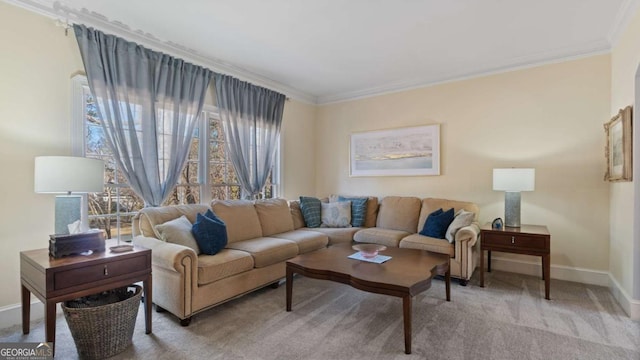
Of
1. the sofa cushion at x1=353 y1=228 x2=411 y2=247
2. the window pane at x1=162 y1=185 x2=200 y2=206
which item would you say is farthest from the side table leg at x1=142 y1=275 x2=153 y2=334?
the sofa cushion at x1=353 y1=228 x2=411 y2=247

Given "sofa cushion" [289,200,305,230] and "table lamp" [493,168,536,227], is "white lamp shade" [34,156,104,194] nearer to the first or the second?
"sofa cushion" [289,200,305,230]

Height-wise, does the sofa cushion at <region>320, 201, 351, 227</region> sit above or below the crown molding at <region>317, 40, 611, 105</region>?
below

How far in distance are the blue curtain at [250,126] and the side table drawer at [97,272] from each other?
2.08m

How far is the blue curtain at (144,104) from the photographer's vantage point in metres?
2.95

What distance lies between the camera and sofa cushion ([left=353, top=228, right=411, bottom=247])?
3.91 m

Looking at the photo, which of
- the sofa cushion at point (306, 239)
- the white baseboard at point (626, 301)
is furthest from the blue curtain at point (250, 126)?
the white baseboard at point (626, 301)

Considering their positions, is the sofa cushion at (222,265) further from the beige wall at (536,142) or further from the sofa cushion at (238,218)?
the beige wall at (536,142)

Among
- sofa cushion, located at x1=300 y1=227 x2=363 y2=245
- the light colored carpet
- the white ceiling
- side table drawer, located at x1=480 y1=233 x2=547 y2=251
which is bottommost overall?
the light colored carpet

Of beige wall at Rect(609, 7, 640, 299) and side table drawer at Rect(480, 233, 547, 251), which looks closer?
beige wall at Rect(609, 7, 640, 299)

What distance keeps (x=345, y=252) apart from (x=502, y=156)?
255cm

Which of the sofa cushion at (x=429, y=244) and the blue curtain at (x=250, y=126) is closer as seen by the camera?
the sofa cushion at (x=429, y=244)

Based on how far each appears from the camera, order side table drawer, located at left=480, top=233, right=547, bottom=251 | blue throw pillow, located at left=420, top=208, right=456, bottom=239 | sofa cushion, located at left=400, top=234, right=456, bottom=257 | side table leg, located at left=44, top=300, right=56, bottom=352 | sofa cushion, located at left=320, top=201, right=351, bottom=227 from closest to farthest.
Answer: side table leg, located at left=44, top=300, right=56, bottom=352
side table drawer, located at left=480, top=233, right=547, bottom=251
sofa cushion, located at left=400, top=234, right=456, bottom=257
blue throw pillow, located at left=420, top=208, right=456, bottom=239
sofa cushion, located at left=320, top=201, right=351, bottom=227

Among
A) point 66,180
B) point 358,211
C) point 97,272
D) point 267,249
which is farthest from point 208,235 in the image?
point 358,211

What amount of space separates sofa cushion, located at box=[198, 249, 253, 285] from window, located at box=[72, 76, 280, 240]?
1094 mm
